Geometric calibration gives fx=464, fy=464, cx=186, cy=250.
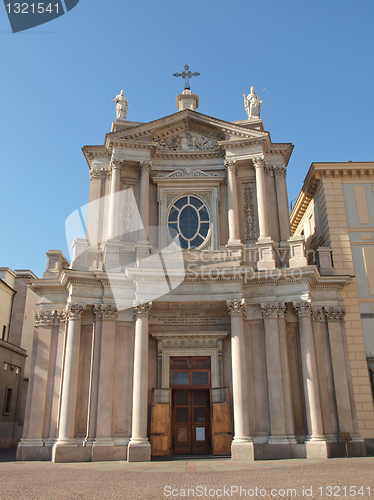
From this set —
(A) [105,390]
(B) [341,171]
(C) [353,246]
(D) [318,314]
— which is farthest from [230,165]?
(A) [105,390]

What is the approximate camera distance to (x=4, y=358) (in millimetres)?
29938

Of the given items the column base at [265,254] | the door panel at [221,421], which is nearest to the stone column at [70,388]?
the door panel at [221,421]

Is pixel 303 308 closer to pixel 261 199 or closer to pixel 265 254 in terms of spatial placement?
pixel 265 254

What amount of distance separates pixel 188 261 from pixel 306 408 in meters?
8.07

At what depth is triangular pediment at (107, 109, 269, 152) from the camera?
24.4 m

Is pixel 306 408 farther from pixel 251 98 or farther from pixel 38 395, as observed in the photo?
pixel 251 98

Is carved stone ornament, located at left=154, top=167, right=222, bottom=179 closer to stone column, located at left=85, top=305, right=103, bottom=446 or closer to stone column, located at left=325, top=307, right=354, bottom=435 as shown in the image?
stone column, located at left=85, top=305, right=103, bottom=446

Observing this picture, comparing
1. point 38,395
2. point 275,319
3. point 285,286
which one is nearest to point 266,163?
point 285,286

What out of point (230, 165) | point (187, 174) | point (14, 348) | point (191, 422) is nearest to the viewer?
point (191, 422)

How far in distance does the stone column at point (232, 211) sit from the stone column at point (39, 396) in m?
9.02

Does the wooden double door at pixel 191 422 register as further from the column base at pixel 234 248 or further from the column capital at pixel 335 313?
the column capital at pixel 335 313

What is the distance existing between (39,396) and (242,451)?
29.9ft

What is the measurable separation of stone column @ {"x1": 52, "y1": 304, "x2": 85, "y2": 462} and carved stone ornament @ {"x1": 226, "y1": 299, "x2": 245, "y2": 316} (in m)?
6.48

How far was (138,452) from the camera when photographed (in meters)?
18.1
